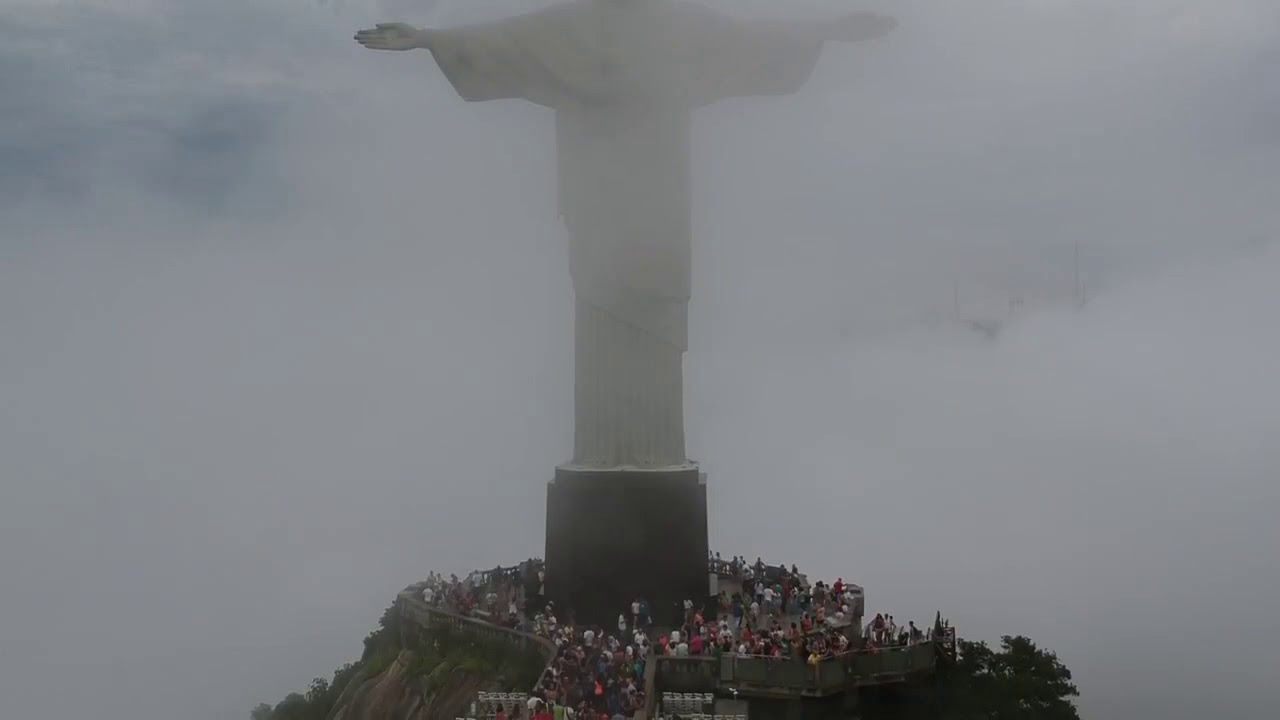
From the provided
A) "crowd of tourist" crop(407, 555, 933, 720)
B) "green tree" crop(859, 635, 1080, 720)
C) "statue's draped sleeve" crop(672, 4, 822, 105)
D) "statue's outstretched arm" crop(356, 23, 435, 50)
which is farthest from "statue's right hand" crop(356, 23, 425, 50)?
"green tree" crop(859, 635, 1080, 720)

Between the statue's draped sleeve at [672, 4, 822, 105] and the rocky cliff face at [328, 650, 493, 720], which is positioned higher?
the statue's draped sleeve at [672, 4, 822, 105]

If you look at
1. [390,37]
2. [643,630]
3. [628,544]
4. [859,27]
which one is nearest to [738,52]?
[859,27]

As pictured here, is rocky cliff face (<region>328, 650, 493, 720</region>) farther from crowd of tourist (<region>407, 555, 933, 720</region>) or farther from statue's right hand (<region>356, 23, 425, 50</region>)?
statue's right hand (<region>356, 23, 425, 50</region>)

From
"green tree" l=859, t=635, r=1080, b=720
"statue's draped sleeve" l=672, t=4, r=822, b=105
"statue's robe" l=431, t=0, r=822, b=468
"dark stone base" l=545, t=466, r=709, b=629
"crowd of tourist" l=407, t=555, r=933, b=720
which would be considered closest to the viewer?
"crowd of tourist" l=407, t=555, r=933, b=720

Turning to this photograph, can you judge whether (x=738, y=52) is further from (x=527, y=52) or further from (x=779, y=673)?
(x=779, y=673)

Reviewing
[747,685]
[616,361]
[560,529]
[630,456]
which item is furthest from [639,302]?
[747,685]
